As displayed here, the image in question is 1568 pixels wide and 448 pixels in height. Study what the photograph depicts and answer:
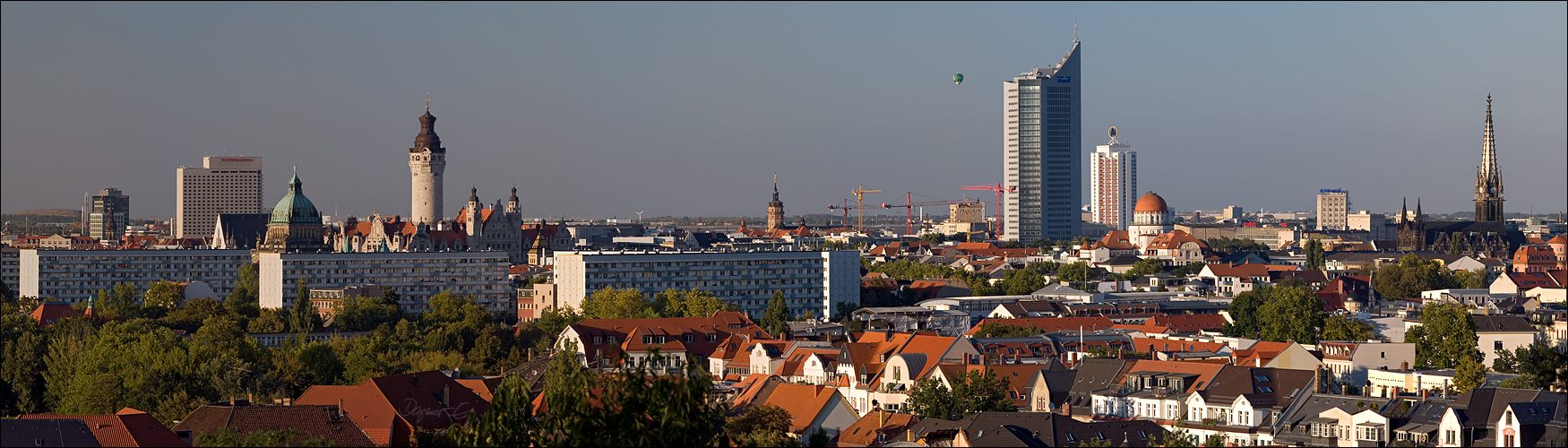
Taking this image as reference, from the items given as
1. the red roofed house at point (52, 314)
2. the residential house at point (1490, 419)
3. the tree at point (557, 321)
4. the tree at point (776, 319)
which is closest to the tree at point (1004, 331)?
the tree at point (776, 319)

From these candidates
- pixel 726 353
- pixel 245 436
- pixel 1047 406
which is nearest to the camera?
pixel 245 436

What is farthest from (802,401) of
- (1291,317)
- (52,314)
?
(52,314)

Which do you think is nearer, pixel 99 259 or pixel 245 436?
pixel 245 436

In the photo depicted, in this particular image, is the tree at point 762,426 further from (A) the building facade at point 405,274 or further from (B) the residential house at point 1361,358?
(A) the building facade at point 405,274

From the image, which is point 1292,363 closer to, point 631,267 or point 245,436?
point 245,436

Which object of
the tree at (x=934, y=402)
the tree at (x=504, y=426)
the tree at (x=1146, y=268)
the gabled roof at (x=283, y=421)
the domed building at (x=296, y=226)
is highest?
the domed building at (x=296, y=226)

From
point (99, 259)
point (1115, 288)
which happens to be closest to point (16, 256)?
point (99, 259)

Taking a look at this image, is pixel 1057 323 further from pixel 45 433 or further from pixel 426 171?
pixel 426 171
